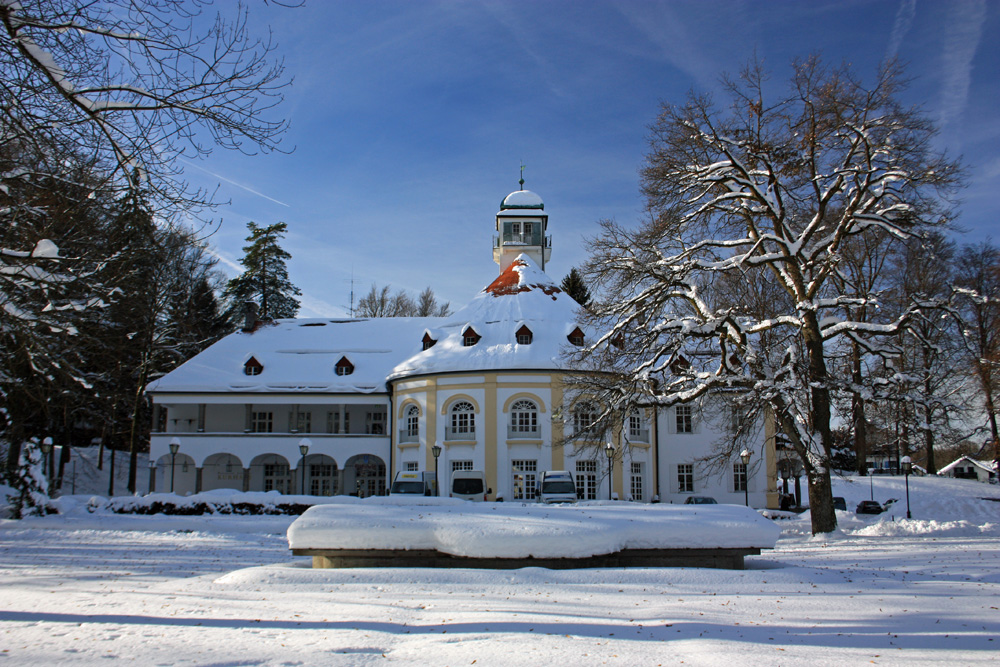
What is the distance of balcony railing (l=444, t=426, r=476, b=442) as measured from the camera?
36481 millimetres

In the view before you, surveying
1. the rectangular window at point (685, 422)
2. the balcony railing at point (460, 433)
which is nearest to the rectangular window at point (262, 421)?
the balcony railing at point (460, 433)

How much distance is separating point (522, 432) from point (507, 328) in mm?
5392

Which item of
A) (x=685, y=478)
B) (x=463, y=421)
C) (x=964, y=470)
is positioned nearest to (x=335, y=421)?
(x=463, y=421)

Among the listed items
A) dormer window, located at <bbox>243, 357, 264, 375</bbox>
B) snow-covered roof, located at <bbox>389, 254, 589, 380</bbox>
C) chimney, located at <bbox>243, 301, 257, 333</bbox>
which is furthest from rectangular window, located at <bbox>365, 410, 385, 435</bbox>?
chimney, located at <bbox>243, 301, 257, 333</bbox>

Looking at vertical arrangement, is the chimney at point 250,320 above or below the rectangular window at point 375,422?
above

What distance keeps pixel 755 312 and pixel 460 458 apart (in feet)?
55.8

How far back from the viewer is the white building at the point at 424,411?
36.2m

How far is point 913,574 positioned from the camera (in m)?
13.2

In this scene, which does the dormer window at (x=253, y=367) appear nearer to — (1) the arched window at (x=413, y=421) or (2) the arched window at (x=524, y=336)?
(1) the arched window at (x=413, y=421)

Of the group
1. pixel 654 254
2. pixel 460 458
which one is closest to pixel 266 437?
pixel 460 458

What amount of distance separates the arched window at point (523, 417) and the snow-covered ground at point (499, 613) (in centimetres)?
2074

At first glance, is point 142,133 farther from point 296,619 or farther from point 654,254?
point 654,254

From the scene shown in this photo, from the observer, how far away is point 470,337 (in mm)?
38812

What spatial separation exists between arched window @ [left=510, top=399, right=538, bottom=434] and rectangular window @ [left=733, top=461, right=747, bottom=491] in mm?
10500
